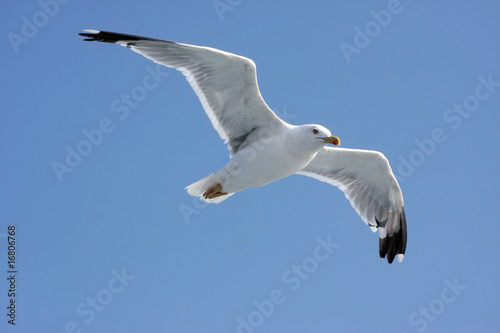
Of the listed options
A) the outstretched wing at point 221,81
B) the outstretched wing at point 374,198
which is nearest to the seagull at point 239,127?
the outstretched wing at point 221,81

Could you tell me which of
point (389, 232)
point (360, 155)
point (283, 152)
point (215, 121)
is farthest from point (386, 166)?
point (215, 121)

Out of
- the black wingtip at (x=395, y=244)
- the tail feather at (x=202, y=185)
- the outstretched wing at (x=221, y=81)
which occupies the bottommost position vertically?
the black wingtip at (x=395, y=244)

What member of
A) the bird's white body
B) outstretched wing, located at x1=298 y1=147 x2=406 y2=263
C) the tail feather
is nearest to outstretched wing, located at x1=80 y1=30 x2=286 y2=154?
the bird's white body

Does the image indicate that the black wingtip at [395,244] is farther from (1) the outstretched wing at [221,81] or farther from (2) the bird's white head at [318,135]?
(1) the outstretched wing at [221,81]

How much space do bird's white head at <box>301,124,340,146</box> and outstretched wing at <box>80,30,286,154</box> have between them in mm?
515

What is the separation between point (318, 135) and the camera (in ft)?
22.0

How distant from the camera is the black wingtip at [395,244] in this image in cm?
859

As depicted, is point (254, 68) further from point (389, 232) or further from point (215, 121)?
point (389, 232)

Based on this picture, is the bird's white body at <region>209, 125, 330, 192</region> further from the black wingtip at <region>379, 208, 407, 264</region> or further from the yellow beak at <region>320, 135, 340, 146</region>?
the black wingtip at <region>379, 208, 407, 264</region>

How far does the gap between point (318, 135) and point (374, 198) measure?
7.66 ft

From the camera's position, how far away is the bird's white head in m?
6.69

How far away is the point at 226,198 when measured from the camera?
7.61 metres

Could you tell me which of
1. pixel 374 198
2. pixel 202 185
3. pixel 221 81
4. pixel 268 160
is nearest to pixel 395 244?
pixel 374 198

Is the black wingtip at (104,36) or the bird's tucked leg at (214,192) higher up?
the black wingtip at (104,36)
